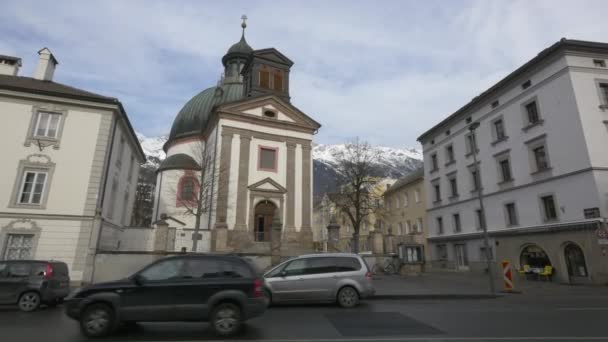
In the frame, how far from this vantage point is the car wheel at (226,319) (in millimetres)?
6852

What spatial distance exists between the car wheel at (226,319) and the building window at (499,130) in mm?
26059

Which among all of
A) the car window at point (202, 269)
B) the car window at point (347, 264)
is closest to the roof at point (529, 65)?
the car window at point (347, 264)

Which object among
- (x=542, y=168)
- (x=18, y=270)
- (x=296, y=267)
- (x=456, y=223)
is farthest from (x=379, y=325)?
(x=456, y=223)

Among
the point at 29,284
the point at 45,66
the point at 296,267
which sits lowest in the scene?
the point at 29,284

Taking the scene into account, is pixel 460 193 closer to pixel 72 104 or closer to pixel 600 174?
pixel 600 174

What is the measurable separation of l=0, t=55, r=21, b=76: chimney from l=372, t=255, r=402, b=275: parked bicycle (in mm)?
27785

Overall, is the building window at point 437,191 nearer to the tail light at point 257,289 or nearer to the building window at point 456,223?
the building window at point 456,223

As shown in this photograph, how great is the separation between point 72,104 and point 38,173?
165 inches

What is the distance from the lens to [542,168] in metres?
22.6

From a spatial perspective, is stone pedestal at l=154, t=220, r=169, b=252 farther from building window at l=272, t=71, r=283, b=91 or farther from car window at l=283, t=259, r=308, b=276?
building window at l=272, t=71, r=283, b=91

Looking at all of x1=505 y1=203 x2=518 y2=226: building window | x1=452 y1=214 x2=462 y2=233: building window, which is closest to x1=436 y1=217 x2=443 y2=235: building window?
x1=452 y1=214 x2=462 y2=233: building window

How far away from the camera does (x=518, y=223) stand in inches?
951

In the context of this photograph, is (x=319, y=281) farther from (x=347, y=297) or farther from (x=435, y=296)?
(x=435, y=296)

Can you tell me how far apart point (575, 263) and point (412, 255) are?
955cm
